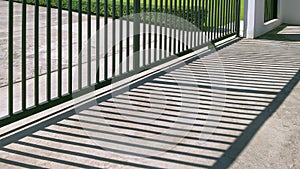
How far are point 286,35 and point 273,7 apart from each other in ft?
8.35

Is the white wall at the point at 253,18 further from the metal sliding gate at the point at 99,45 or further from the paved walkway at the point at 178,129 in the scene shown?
the paved walkway at the point at 178,129

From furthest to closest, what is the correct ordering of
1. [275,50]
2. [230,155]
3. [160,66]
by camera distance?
[275,50], [160,66], [230,155]

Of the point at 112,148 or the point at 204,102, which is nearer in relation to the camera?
the point at 112,148

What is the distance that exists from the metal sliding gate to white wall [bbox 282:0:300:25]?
5383mm

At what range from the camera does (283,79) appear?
6727mm

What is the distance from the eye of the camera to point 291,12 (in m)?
15.2

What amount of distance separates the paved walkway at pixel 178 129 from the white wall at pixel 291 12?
8.85 meters

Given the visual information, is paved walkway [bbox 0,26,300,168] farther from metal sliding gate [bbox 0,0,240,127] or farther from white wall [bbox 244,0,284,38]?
white wall [bbox 244,0,284,38]

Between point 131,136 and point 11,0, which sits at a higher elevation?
point 11,0

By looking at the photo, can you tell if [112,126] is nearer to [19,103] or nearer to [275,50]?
[19,103]

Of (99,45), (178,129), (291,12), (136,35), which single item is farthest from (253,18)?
(178,129)

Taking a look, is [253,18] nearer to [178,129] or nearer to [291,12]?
[291,12]

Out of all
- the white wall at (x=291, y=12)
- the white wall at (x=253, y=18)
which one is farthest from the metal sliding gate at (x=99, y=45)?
the white wall at (x=291, y=12)

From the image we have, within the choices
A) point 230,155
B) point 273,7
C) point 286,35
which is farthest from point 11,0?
point 273,7
